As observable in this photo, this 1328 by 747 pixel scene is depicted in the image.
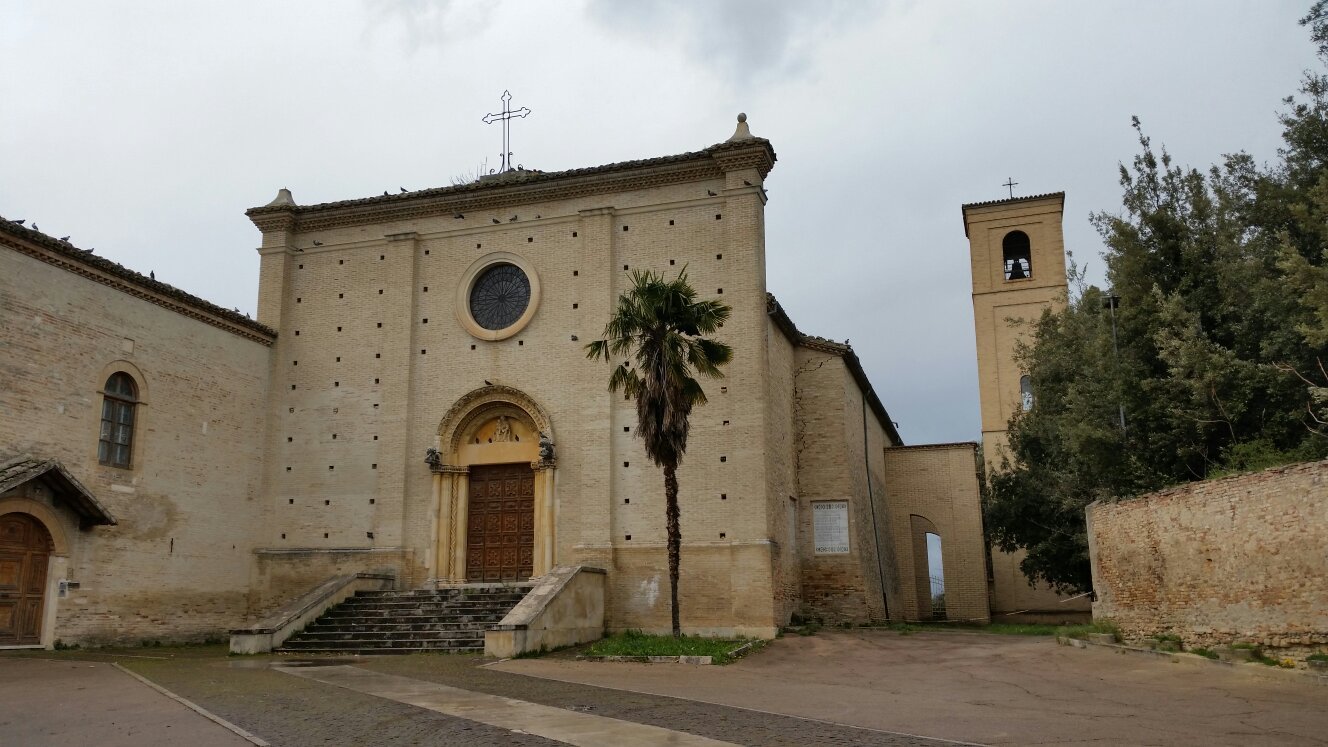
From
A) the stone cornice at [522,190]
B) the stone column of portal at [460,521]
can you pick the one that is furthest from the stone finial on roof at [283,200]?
the stone column of portal at [460,521]

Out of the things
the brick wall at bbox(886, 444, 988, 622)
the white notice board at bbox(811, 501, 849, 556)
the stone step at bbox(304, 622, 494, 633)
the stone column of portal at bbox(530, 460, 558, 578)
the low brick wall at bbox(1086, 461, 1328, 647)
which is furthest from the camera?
the brick wall at bbox(886, 444, 988, 622)

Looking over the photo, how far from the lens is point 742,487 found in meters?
20.5

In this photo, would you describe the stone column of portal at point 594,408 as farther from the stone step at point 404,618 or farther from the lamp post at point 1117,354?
the lamp post at point 1117,354

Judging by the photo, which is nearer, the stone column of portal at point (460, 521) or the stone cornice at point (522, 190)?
the stone cornice at point (522, 190)

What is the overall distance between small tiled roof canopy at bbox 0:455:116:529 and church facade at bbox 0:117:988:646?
61 millimetres

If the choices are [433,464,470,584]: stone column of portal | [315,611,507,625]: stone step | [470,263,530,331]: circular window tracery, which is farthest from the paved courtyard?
[470,263,530,331]: circular window tracery

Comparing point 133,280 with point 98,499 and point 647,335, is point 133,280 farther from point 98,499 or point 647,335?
point 647,335

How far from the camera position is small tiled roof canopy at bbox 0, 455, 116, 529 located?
16984mm

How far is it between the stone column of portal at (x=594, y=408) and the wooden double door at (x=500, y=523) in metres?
1.38

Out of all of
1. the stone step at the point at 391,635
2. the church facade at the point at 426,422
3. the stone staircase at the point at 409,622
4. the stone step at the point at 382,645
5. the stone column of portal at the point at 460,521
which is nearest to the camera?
the stone step at the point at 382,645

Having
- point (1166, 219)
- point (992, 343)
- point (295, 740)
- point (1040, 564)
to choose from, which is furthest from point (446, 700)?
point (992, 343)

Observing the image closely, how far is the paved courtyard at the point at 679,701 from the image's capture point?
8938 mm

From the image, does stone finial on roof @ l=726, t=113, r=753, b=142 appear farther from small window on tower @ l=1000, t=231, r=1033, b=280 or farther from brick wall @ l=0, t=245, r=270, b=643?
small window on tower @ l=1000, t=231, r=1033, b=280

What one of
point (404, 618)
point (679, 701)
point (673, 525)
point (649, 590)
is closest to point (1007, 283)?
point (649, 590)
